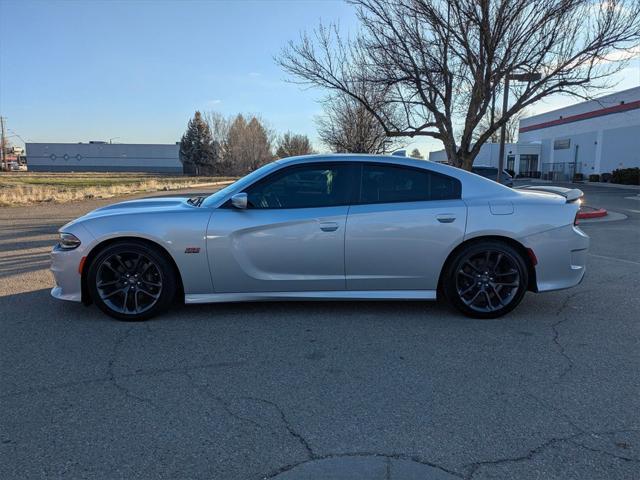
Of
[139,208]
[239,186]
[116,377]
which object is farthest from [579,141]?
[116,377]

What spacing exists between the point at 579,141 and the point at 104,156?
304 ft

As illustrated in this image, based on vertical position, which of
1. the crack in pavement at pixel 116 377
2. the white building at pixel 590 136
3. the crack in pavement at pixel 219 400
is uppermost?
the white building at pixel 590 136

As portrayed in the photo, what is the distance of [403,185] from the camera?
4723 millimetres

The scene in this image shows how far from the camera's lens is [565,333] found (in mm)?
4332

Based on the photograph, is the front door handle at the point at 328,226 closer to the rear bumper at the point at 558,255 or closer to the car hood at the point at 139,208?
the car hood at the point at 139,208

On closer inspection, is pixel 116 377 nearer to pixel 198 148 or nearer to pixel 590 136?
pixel 590 136

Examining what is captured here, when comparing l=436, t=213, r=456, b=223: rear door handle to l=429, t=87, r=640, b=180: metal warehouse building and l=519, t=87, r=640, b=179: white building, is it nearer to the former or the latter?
l=429, t=87, r=640, b=180: metal warehouse building

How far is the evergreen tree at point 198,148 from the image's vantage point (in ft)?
291

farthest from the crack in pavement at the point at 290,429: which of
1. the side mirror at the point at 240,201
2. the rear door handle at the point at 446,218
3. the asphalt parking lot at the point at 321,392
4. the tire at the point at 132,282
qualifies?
the rear door handle at the point at 446,218

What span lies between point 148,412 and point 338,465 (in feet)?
4.12

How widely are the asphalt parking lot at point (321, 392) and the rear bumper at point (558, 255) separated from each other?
398mm

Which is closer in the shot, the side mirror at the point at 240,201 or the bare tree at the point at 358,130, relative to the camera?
the side mirror at the point at 240,201

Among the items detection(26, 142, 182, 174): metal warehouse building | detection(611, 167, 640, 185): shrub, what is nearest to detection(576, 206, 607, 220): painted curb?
detection(611, 167, 640, 185): shrub

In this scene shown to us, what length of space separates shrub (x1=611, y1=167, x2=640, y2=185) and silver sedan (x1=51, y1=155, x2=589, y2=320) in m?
35.6
